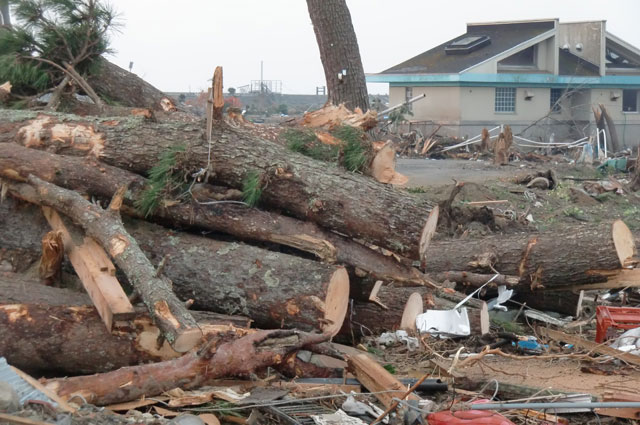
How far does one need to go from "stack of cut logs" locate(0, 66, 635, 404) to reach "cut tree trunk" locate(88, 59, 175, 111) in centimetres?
168

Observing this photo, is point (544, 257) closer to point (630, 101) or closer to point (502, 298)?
point (502, 298)

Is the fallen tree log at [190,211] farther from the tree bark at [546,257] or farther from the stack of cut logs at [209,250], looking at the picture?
the tree bark at [546,257]

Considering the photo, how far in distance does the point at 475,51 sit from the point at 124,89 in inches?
995

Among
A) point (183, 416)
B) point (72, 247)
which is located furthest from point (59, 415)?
point (72, 247)

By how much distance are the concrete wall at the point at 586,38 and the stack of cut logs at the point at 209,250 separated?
94.4ft

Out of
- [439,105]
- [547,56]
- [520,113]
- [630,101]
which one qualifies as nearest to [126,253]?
[439,105]

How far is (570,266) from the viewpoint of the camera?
664 cm

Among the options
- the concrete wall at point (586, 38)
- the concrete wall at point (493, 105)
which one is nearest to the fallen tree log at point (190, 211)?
the concrete wall at point (493, 105)

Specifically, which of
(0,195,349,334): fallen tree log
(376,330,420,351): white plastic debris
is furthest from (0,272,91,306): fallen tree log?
(376,330,420,351): white plastic debris

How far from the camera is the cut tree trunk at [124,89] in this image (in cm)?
824

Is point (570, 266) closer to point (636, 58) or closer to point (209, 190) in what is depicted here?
point (209, 190)

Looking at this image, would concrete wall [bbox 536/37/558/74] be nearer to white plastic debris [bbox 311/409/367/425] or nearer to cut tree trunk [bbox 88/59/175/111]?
cut tree trunk [bbox 88/59/175/111]

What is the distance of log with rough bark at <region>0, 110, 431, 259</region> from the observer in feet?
19.4

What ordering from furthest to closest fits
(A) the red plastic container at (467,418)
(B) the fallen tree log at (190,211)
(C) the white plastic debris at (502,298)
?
(C) the white plastic debris at (502,298)
(B) the fallen tree log at (190,211)
(A) the red plastic container at (467,418)
